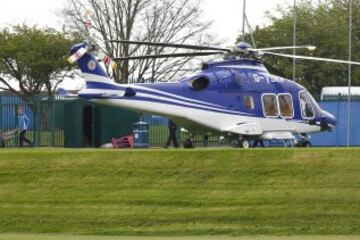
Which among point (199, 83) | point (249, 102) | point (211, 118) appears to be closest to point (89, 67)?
point (199, 83)

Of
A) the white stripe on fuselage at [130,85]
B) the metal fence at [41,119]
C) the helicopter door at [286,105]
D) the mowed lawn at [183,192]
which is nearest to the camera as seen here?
the mowed lawn at [183,192]

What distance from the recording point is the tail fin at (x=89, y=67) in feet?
91.0

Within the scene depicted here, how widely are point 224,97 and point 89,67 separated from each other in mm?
3985

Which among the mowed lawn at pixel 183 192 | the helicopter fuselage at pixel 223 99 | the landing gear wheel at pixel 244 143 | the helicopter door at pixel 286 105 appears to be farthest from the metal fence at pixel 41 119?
the mowed lawn at pixel 183 192

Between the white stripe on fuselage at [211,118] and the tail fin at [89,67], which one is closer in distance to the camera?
the white stripe on fuselage at [211,118]

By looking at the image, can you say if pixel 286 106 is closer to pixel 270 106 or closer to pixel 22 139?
pixel 270 106

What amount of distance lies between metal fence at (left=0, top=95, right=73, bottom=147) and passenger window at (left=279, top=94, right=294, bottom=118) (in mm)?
10194

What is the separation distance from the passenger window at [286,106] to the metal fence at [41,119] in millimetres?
10194

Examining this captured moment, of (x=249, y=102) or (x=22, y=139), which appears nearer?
(x=249, y=102)

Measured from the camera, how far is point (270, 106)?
2903cm

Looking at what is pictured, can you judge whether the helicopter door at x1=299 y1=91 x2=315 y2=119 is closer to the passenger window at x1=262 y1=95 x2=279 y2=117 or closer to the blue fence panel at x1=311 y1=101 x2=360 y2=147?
the passenger window at x1=262 y1=95 x2=279 y2=117

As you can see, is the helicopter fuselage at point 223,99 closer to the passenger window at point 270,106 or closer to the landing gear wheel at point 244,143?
the passenger window at point 270,106

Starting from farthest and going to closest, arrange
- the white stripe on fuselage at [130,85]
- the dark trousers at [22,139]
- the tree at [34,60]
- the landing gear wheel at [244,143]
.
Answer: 1. the tree at [34,60]
2. the dark trousers at [22,139]
3. the landing gear wheel at [244,143]
4. the white stripe on fuselage at [130,85]

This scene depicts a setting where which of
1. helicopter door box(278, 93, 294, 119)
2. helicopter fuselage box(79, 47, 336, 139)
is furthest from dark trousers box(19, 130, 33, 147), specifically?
helicopter door box(278, 93, 294, 119)
